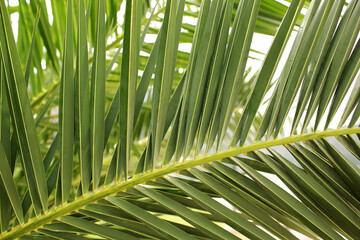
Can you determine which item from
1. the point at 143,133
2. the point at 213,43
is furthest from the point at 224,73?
the point at 143,133

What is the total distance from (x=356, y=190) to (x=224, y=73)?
234 mm

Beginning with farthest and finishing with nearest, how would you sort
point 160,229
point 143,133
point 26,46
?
point 143,133 → point 26,46 → point 160,229

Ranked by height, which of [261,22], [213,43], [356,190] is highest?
[261,22]

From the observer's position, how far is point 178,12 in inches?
16.2

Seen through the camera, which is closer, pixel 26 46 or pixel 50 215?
pixel 50 215

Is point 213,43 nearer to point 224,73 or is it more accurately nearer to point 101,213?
point 224,73

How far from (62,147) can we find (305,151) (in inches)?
12.4

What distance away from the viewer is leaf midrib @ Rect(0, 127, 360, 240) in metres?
0.43

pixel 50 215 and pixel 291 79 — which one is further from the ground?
pixel 291 79

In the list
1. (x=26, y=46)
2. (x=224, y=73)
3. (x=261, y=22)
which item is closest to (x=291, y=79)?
(x=224, y=73)

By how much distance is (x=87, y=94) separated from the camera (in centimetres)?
41

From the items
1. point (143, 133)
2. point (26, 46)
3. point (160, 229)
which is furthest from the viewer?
point (143, 133)

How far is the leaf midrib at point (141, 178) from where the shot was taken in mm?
429

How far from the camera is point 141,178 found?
1.50ft
